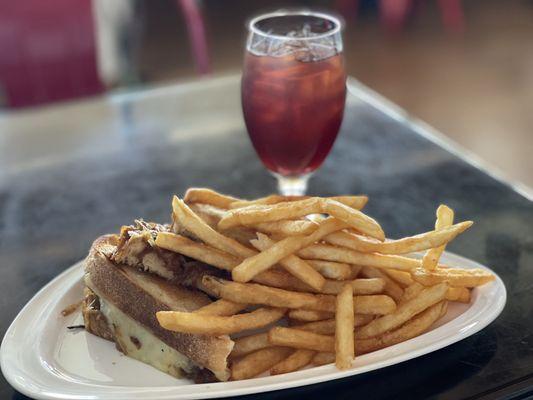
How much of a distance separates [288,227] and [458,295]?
267 millimetres

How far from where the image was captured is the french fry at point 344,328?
0.99m

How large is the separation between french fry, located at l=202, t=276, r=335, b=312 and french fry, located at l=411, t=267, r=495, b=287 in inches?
6.5

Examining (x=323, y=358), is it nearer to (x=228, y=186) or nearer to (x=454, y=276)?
(x=454, y=276)

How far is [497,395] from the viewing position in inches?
38.7

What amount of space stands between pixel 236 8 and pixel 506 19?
2015 mm

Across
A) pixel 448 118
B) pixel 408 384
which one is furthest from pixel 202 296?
pixel 448 118

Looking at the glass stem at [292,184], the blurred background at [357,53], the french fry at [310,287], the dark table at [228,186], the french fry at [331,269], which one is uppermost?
the french fry at [331,269]

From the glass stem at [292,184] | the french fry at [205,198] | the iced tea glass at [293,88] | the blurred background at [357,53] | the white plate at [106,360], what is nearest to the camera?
the white plate at [106,360]

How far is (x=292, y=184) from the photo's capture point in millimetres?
1521

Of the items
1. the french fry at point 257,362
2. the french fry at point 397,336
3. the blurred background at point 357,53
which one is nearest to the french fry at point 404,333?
the french fry at point 397,336

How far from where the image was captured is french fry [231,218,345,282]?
103 cm

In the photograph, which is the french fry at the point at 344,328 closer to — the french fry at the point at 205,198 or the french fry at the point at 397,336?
the french fry at the point at 397,336

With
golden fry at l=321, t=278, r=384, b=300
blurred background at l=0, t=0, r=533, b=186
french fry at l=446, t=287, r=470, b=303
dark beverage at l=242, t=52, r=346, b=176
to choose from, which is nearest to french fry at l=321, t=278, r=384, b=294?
golden fry at l=321, t=278, r=384, b=300

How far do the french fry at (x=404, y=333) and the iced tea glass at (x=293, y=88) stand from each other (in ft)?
1.48
